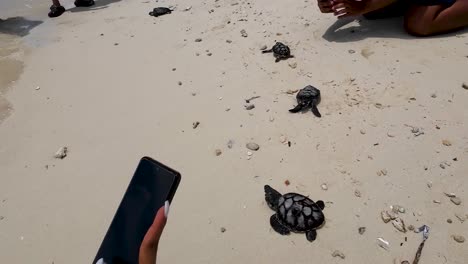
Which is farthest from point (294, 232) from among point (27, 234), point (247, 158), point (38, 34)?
point (38, 34)

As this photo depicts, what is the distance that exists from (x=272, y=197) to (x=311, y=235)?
34 centimetres

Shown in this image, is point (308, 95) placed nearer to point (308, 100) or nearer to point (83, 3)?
point (308, 100)

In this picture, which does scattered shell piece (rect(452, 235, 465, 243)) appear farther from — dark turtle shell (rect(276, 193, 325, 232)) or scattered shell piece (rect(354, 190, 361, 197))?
dark turtle shell (rect(276, 193, 325, 232))

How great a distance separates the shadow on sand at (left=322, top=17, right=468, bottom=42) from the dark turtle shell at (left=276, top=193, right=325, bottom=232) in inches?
92.7

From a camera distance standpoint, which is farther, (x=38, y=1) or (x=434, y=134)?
(x=38, y=1)

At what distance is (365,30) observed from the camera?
12.9 ft

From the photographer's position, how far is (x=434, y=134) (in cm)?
257

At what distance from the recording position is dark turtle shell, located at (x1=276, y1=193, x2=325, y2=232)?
2062 millimetres

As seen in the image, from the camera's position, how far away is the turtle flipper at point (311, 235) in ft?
6.72

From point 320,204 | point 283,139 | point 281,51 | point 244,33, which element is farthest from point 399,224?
point 244,33

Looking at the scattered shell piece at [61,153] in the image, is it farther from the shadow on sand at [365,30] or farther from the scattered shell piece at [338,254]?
the shadow on sand at [365,30]

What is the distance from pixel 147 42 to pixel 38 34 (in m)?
2.11

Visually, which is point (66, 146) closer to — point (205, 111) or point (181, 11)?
point (205, 111)

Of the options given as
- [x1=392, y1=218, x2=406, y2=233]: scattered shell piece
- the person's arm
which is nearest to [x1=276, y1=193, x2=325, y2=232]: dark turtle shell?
[x1=392, y1=218, x2=406, y2=233]: scattered shell piece
